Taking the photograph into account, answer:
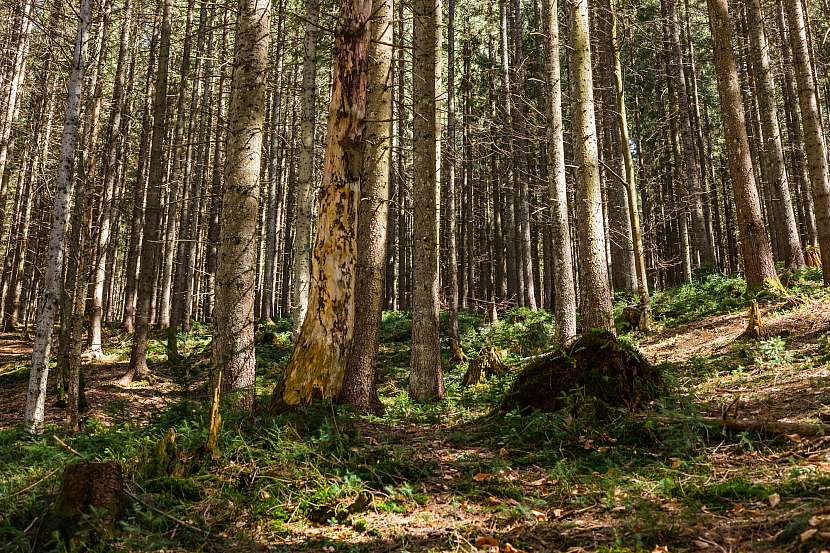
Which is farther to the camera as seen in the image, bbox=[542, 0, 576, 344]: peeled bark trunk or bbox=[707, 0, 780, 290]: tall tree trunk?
bbox=[542, 0, 576, 344]: peeled bark trunk

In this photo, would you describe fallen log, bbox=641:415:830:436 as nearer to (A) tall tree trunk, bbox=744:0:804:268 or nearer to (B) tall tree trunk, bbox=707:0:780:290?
(B) tall tree trunk, bbox=707:0:780:290

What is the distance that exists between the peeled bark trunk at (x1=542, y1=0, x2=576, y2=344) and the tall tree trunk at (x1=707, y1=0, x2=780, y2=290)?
3327 millimetres

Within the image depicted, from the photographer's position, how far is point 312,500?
4207 millimetres

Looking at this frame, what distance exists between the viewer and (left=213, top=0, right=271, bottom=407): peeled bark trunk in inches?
286

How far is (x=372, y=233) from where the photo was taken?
7.85 metres

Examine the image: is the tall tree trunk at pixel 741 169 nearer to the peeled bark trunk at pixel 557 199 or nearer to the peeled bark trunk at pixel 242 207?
the peeled bark trunk at pixel 557 199

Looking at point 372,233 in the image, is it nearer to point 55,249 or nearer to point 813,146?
point 55,249

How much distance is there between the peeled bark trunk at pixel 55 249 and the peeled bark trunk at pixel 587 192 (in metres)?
8.65

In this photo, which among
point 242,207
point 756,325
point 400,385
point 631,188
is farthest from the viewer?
point 631,188

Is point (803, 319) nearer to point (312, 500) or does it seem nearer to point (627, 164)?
point (627, 164)

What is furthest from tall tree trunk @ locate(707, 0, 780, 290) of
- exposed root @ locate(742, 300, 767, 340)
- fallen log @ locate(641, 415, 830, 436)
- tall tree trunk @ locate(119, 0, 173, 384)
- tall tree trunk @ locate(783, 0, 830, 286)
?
tall tree trunk @ locate(119, 0, 173, 384)

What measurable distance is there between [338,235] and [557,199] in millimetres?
7184

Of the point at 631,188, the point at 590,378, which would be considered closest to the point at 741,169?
the point at 631,188

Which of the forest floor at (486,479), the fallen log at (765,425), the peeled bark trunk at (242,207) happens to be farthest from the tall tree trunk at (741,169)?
the peeled bark trunk at (242,207)
